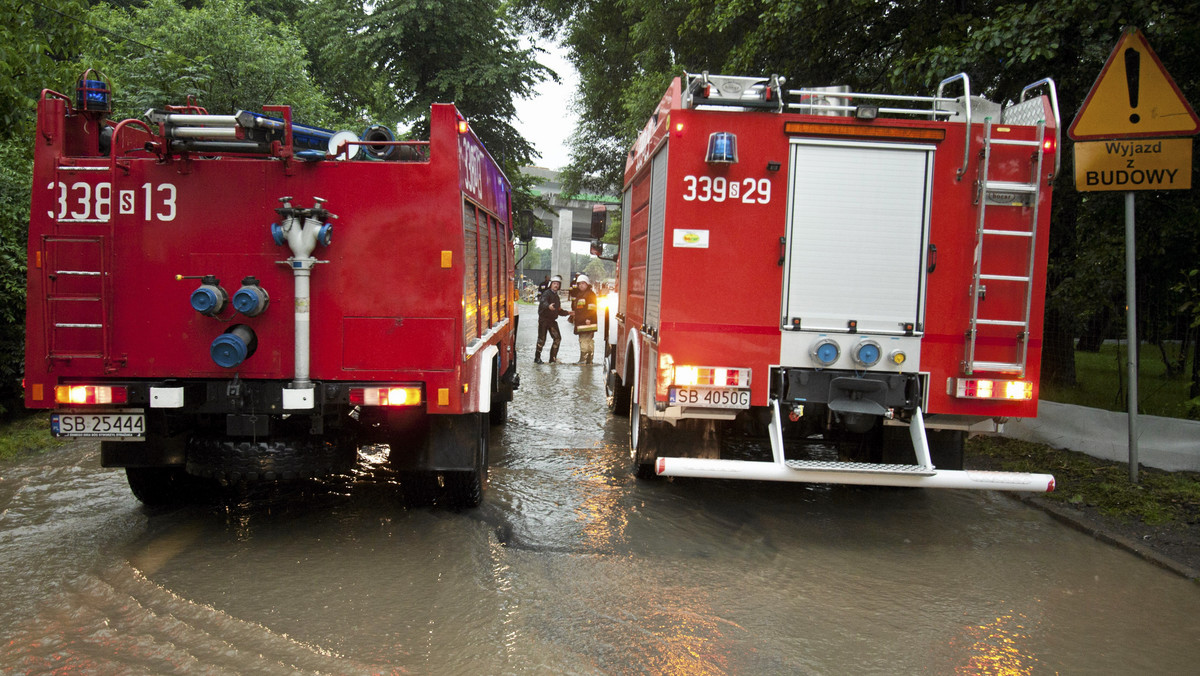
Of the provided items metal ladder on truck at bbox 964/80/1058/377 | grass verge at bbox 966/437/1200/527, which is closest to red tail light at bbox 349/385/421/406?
metal ladder on truck at bbox 964/80/1058/377

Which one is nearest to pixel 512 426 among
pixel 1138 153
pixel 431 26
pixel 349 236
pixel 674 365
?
pixel 674 365

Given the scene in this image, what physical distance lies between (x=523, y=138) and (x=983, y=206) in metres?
17.8

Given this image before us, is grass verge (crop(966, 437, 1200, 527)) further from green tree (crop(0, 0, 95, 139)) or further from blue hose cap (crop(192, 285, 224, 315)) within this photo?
green tree (crop(0, 0, 95, 139))

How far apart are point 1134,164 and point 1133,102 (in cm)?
49

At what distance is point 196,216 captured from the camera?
494cm

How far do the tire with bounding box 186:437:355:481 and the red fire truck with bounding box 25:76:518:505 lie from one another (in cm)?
1

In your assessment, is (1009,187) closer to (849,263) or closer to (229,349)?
(849,263)

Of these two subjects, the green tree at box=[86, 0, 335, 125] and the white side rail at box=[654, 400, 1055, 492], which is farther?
the green tree at box=[86, 0, 335, 125]

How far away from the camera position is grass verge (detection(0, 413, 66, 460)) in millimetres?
7676

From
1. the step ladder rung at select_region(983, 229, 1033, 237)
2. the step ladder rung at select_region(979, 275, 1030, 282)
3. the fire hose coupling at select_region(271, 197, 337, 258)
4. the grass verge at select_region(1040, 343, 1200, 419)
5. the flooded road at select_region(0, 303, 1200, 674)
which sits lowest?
the flooded road at select_region(0, 303, 1200, 674)

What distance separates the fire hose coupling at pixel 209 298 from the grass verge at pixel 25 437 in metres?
4.27

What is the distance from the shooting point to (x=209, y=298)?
15.4 ft

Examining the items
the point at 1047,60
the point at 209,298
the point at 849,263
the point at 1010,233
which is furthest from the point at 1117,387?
the point at 209,298

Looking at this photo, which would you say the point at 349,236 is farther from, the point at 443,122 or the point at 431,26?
the point at 431,26
